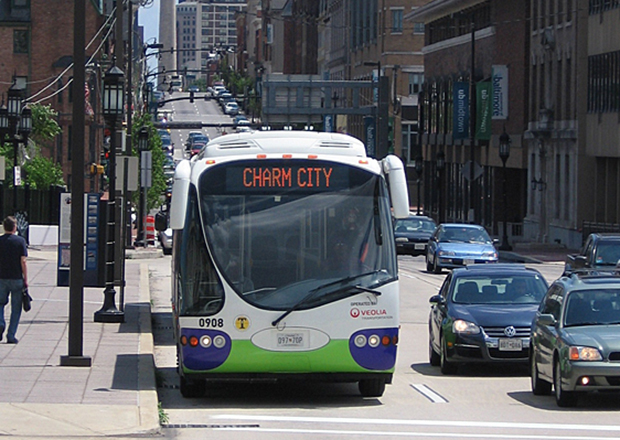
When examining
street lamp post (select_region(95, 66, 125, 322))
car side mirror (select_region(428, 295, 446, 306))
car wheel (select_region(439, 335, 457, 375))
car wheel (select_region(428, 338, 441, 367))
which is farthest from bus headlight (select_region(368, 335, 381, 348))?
street lamp post (select_region(95, 66, 125, 322))

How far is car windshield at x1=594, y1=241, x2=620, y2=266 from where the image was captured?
29.6 metres

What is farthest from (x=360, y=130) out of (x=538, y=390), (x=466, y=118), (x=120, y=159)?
(x=538, y=390)

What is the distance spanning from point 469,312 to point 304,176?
14.3 feet

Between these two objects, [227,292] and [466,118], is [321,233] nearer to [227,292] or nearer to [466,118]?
[227,292]

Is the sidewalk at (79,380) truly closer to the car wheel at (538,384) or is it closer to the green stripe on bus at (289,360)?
the green stripe on bus at (289,360)

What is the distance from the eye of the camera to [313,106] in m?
83.9

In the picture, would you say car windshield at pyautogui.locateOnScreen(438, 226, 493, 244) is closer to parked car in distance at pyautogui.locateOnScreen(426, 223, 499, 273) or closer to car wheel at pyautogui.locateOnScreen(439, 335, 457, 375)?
parked car in distance at pyautogui.locateOnScreen(426, 223, 499, 273)

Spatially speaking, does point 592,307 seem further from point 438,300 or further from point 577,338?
point 438,300

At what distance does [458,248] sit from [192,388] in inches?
977

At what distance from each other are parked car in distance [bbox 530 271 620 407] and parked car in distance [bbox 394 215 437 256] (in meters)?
33.6

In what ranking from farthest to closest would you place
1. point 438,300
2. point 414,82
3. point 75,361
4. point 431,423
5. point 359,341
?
point 414,82, point 438,300, point 75,361, point 359,341, point 431,423

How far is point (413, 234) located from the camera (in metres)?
50.4

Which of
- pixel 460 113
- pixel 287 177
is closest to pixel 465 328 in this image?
pixel 287 177

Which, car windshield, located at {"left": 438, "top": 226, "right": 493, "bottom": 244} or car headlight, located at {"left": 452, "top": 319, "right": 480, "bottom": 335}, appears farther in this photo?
car windshield, located at {"left": 438, "top": 226, "right": 493, "bottom": 244}
